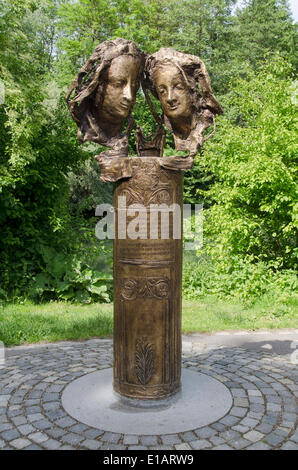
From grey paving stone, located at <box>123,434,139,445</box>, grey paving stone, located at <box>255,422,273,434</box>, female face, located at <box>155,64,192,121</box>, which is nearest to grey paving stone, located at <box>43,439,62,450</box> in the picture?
grey paving stone, located at <box>123,434,139,445</box>

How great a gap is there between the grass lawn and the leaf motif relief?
248 centimetres

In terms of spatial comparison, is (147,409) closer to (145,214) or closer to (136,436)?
(136,436)

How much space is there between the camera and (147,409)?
3.76 m

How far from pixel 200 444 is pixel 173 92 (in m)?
2.94

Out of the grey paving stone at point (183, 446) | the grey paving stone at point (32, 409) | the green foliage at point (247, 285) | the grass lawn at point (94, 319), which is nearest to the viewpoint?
the grey paving stone at point (183, 446)

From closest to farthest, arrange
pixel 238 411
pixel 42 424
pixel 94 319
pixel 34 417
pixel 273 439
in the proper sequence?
pixel 273 439
pixel 42 424
pixel 34 417
pixel 238 411
pixel 94 319

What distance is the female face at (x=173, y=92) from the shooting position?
12.5ft

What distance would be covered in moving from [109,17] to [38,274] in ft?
57.5

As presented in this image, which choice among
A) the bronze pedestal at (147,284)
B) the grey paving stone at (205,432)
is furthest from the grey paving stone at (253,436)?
the bronze pedestal at (147,284)

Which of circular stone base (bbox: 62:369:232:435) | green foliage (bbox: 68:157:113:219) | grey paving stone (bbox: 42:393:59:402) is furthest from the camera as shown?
green foliage (bbox: 68:157:113:219)

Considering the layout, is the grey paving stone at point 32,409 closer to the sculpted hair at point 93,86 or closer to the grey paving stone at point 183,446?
the grey paving stone at point 183,446

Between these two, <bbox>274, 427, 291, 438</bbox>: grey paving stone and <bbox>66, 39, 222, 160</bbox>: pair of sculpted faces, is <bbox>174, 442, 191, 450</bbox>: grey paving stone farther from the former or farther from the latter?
<bbox>66, 39, 222, 160</bbox>: pair of sculpted faces

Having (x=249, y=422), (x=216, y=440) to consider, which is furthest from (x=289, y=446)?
(x=216, y=440)

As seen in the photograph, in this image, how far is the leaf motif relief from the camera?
3.78m
